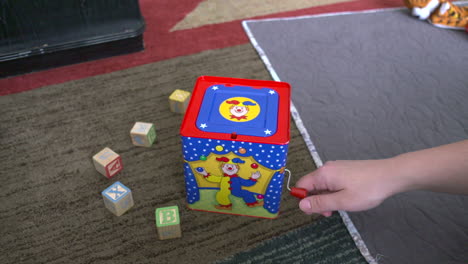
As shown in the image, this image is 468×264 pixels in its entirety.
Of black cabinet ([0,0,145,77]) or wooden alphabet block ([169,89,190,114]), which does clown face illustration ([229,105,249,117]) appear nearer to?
wooden alphabet block ([169,89,190,114])

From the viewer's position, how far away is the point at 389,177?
0.72 m

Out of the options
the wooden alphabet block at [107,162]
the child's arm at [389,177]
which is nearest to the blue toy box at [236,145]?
the child's arm at [389,177]

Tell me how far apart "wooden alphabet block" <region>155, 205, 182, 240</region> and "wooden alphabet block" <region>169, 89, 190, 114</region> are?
39cm

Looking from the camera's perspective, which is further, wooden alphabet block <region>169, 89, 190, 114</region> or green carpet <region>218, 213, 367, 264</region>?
wooden alphabet block <region>169, 89, 190, 114</region>

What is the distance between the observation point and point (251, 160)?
32.0 inches

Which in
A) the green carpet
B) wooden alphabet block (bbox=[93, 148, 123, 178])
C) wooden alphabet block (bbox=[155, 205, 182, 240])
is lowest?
the green carpet

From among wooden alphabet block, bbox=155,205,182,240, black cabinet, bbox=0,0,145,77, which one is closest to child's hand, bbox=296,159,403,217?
wooden alphabet block, bbox=155,205,182,240

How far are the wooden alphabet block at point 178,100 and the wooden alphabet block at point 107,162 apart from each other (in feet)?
0.83

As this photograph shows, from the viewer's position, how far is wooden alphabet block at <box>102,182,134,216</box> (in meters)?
0.92

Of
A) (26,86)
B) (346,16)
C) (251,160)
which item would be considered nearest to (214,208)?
(251,160)

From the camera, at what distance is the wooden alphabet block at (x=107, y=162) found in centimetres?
Result: 100

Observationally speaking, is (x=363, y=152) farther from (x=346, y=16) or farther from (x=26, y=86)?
(x=26, y=86)

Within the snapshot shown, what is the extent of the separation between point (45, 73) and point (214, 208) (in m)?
0.85

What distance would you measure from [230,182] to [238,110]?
17 centimetres
